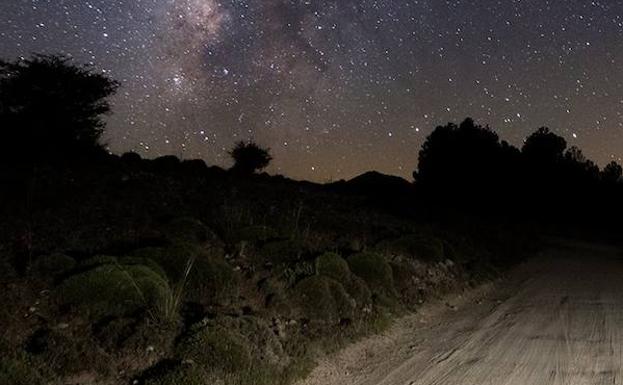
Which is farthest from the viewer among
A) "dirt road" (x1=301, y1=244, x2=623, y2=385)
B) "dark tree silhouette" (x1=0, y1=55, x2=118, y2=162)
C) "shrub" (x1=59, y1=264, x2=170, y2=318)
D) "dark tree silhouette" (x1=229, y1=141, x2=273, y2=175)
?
"dark tree silhouette" (x1=229, y1=141, x2=273, y2=175)

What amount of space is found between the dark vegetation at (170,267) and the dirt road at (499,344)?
573mm

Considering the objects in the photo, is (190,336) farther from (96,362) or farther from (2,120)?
(2,120)

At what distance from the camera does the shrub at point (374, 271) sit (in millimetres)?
12727

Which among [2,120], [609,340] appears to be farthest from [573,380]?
[2,120]

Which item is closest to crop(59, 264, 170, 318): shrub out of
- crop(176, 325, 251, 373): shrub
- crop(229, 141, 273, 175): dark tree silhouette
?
crop(176, 325, 251, 373): shrub

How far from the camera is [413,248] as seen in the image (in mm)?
16562

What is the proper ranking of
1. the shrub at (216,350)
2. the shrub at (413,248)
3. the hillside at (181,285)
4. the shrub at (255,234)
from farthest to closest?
the shrub at (413,248)
the shrub at (255,234)
the shrub at (216,350)
the hillside at (181,285)

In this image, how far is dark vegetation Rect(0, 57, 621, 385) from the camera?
7.51 meters

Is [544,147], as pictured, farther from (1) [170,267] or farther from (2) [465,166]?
(1) [170,267]

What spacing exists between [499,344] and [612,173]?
58554mm

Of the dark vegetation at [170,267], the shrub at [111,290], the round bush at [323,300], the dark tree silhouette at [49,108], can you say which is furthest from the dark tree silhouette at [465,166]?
the shrub at [111,290]

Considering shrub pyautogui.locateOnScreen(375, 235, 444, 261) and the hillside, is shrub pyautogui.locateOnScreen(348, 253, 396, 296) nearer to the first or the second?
the hillside

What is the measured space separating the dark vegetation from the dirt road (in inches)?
22.6

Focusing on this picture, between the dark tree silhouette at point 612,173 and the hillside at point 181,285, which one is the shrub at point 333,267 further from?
the dark tree silhouette at point 612,173
